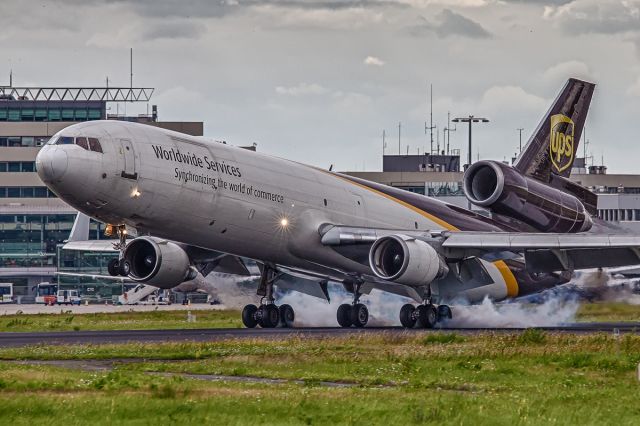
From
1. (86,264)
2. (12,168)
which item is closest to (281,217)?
(86,264)

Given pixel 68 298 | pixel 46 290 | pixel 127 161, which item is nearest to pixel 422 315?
pixel 127 161

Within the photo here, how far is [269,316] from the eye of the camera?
2132 inches

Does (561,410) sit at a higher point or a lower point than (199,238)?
lower

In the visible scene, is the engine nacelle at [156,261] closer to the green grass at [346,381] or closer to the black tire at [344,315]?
the black tire at [344,315]

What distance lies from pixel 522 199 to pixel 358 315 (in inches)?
341

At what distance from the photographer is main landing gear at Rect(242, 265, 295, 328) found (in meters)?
53.5

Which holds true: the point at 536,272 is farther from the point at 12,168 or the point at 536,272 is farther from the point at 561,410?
the point at 12,168

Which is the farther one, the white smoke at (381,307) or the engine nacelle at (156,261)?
the white smoke at (381,307)

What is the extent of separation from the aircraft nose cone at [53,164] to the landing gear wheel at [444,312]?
18.0 metres

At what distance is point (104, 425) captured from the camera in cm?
2042

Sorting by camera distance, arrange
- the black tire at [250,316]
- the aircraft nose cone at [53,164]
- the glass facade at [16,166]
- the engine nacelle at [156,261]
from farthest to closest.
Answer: the glass facade at [16,166] < the black tire at [250,316] < the engine nacelle at [156,261] < the aircraft nose cone at [53,164]

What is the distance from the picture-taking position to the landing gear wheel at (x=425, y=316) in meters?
53.4

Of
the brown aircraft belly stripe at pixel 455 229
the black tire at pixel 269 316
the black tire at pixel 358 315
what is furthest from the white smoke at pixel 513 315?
the black tire at pixel 269 316

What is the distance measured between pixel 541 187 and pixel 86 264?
88.4 m
